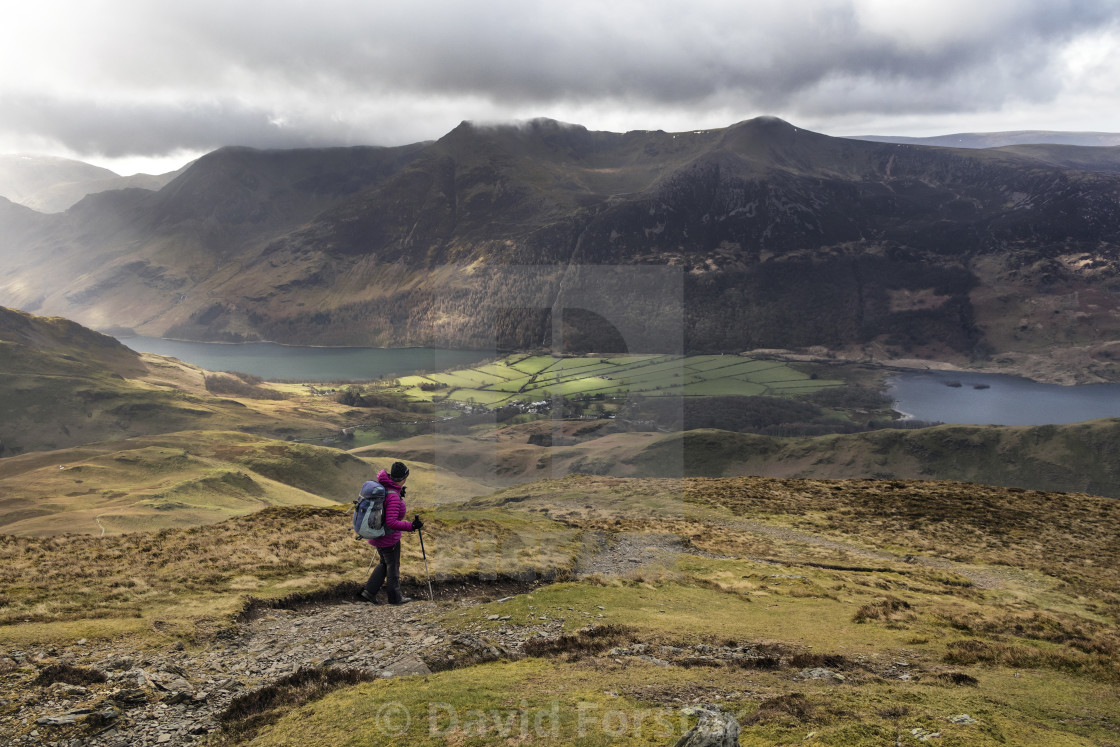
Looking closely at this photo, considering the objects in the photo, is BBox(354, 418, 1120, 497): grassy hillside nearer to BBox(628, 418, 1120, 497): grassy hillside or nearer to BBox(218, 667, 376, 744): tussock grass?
BBox(628, 418, 1120, 497): grassy hillside

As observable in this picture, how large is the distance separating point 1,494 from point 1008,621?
80.4 metres

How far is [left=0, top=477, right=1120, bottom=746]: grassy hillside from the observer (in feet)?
33.4

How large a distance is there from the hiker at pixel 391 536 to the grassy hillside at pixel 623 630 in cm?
81

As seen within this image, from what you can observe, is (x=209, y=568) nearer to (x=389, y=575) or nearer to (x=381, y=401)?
(x=389, y=575)

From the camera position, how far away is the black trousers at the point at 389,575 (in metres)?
17.6

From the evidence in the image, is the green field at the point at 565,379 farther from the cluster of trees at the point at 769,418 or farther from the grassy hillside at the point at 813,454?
the cluster of trees at the point at 769,418

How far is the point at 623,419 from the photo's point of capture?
113312 millimetres

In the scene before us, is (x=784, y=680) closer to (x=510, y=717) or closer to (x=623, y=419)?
(x=510, y=717)

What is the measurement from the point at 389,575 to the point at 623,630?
22.9ft

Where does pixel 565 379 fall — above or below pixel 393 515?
below

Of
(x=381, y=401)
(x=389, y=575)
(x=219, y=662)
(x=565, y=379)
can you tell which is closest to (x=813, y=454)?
(x=565, y=379)

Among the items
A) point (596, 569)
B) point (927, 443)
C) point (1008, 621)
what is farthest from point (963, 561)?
point (927, 443)

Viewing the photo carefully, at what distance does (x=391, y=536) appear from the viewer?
16.9 meters

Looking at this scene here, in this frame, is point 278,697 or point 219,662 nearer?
point 278,697
